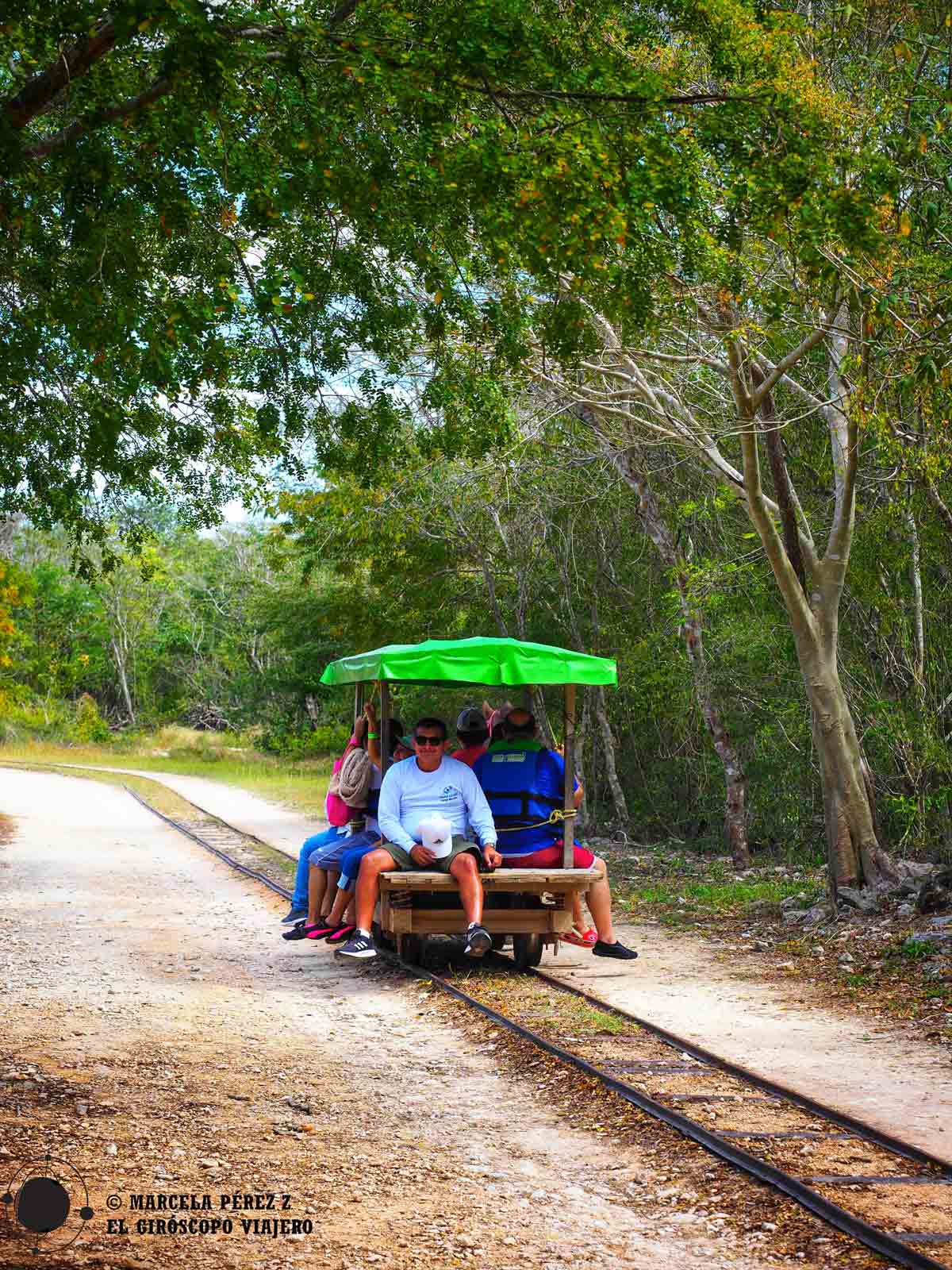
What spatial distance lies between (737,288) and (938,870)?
6188 millimetres

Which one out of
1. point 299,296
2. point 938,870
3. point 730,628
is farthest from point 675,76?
point 730,628

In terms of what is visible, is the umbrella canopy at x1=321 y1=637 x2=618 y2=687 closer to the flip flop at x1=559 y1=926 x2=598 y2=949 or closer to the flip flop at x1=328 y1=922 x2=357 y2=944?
the flip flop at x1=559 y1=926 x2=598 y2=949

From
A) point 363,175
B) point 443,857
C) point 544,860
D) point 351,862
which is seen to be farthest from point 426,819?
point 363,175

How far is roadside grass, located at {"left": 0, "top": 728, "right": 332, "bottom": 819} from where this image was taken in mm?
35375

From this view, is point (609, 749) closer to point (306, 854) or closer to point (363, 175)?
point (306, 854)

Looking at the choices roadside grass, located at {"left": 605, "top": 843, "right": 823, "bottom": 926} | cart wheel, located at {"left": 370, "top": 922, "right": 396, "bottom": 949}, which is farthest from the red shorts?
roadside grass, located at {"left": 605, "top": 843, "right": 823, "bottom": 926}

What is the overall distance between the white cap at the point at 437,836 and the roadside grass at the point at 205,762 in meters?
17.2

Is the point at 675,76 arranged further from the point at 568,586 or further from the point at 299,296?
the point at 568,586

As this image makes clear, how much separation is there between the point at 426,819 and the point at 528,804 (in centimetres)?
92

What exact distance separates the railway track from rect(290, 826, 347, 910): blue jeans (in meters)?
2.57

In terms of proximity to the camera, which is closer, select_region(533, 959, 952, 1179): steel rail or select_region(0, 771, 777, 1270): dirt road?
select_region(0, 771, 777, 1270): dirt road

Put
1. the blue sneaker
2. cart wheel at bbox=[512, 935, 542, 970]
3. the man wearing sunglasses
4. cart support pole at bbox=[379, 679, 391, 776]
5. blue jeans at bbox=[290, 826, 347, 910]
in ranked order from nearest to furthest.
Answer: the man wearing sunglasses, the blue sneaker, cart wheel at bbox=[512, 935, 542, 970], cart support pole at bbox=[379, 679, 391, 776], blue jeans at bbox=[290, 826, 347, 910]

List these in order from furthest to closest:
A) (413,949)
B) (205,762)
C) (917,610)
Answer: (205,762) → (917,610) → (413,949)

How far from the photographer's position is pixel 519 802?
11.5 m
